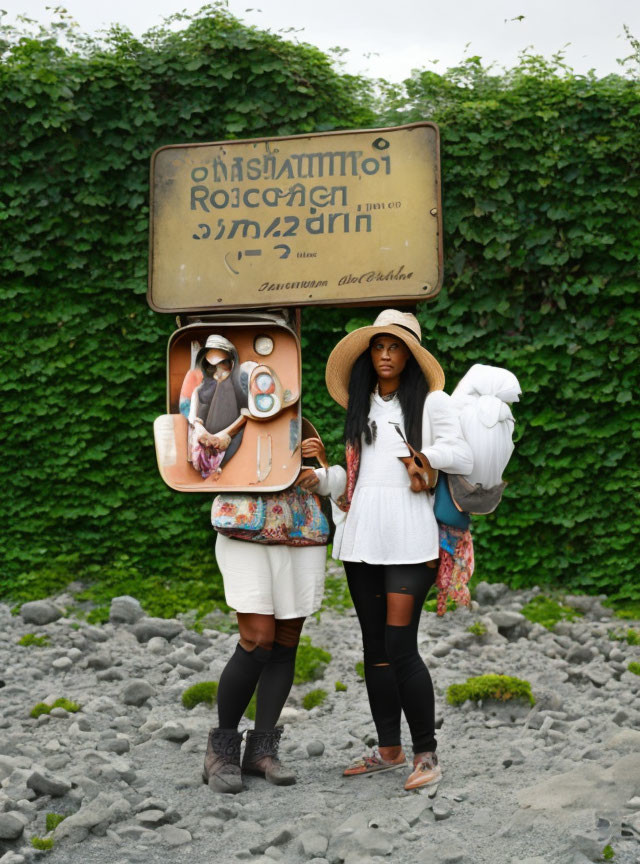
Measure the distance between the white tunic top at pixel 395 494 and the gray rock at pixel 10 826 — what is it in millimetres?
1427

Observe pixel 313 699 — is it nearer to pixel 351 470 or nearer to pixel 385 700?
pixel 385 700

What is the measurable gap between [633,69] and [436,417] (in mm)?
3935

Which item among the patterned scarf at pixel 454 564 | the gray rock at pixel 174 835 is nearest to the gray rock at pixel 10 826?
the gray rock at pixel 174 835

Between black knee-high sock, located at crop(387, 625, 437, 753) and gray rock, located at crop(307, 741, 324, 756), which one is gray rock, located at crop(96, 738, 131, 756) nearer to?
gray rock, located at crop(307, 741, 324, 756)

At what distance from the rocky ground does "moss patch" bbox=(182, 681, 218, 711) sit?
0.08m

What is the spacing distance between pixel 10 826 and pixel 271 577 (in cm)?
123

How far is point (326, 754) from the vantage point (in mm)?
4398

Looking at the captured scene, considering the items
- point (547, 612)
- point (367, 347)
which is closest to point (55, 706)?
point (367, 347)

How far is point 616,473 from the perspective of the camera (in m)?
6.34

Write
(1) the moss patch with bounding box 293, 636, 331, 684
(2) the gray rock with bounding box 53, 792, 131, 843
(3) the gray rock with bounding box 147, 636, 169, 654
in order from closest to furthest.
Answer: (2) the gray rock with bounding box 53, 792, 131, 843, (1) the moss patch with bounding box 293, 636, 331, 684, (3) the gray rock with bounding box 147, 636, 169, 654

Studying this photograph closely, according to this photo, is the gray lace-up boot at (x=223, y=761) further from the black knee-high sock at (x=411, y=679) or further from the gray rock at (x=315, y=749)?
the black knee-high sock at (x=411, y=679)

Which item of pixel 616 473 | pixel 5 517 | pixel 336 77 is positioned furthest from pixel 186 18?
pixel 616 473

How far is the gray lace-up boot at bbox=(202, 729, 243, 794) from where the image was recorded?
379 cm

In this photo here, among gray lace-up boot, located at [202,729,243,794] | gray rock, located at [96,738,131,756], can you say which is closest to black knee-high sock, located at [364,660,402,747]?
gray lace-up boot, located at [202,729,243,794]
